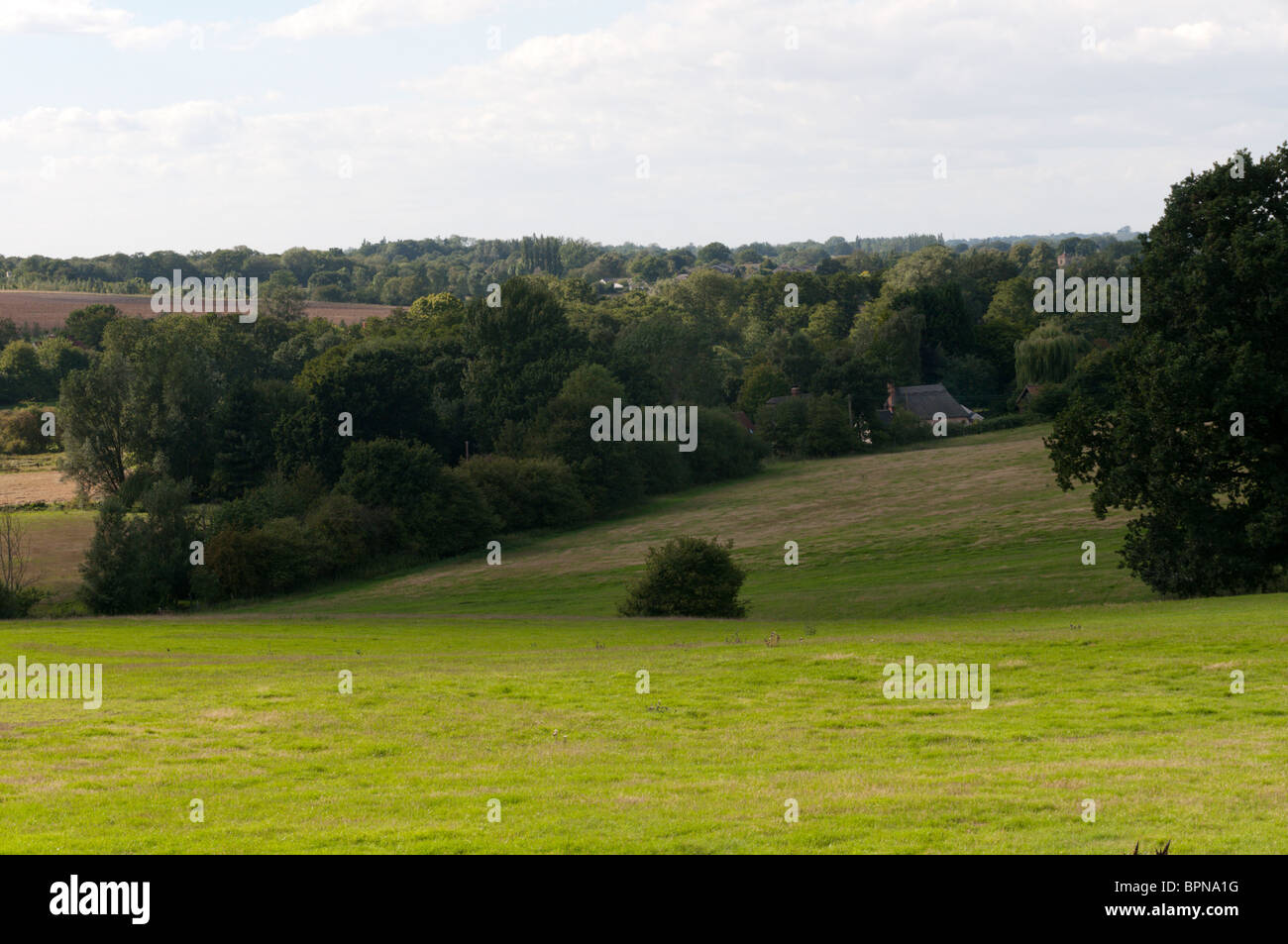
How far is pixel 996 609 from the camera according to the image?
43562mm

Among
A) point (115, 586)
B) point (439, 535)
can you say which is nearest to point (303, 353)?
point (439, 535)

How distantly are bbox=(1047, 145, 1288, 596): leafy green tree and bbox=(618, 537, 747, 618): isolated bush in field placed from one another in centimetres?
1473

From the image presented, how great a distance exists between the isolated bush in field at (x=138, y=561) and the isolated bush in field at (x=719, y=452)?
47647mm

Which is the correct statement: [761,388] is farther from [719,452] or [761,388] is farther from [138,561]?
[138,561]

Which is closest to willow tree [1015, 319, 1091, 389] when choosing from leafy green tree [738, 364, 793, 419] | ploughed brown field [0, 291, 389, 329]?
leafy green tree [738, 364, 793, 419]

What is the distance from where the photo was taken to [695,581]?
46438mm

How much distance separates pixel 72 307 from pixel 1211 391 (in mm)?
174609

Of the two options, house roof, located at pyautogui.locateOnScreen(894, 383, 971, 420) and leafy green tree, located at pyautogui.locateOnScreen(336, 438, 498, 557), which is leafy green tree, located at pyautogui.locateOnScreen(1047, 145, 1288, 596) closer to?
leafy green tree, located at pyautogui.locateOnScreen(336, 438, 498, 557)

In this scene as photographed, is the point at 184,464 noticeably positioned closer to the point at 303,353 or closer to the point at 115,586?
the point at 303,353

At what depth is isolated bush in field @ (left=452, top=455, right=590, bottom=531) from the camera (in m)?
82.4

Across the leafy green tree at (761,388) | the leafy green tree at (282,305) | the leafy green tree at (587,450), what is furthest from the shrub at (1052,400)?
→ the leafy green tree at (282,305)

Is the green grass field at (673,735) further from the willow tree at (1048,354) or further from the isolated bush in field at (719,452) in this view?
the willow tree at (1048,354)
